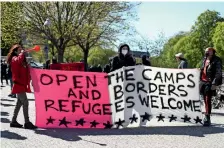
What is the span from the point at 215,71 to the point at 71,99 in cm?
327

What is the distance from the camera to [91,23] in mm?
28266

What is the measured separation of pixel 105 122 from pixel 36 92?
1.59 meters

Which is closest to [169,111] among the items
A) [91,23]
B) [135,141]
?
[135,141]

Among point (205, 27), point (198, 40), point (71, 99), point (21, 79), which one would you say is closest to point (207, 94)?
point (71, 99)

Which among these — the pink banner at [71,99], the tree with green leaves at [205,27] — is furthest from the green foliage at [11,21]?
the tree with green leaves at [205,27]

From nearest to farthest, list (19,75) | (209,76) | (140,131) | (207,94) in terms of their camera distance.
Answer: (140,131), (19,75), (207,94), (209,76)

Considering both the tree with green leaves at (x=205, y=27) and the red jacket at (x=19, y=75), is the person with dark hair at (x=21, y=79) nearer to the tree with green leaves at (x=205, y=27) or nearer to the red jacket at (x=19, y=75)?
the red jacket at (x=19, y=75)

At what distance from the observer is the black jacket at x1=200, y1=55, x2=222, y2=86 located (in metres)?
8.85

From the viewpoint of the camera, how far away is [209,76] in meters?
9.12

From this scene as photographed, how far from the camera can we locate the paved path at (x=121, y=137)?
684cm

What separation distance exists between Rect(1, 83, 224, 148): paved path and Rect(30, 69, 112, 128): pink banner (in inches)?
11.8

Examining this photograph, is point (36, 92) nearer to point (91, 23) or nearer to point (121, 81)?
point (121, 81)

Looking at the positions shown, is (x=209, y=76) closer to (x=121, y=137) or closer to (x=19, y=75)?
(x=121, y=137)

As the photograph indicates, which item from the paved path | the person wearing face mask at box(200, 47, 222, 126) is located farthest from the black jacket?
the paved path
